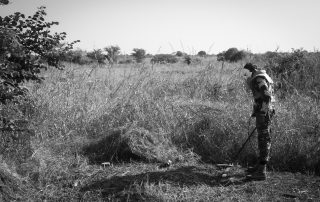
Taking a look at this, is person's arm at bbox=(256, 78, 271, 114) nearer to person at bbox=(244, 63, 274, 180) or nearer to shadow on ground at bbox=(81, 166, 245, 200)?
person at bbox=(244, 63, 274, 180)

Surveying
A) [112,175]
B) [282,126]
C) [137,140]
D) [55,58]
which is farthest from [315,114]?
[55,58]

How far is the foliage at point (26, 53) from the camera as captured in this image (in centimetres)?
317

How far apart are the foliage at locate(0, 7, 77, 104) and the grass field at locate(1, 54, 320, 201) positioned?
3.51 ft

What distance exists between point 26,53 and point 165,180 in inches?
91.5

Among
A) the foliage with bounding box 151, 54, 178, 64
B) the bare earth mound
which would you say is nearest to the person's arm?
the bare earth mound

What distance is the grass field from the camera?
401 centimetres

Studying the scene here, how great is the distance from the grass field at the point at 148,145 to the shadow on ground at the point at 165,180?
0.01 m

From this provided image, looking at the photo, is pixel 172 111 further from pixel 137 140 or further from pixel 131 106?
pixel 137 140

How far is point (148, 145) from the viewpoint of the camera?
516 cm

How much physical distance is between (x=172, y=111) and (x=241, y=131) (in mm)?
1308

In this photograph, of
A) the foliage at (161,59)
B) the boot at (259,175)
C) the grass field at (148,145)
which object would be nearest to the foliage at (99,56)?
the grass field at (148,145)

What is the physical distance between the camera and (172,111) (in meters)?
6.00

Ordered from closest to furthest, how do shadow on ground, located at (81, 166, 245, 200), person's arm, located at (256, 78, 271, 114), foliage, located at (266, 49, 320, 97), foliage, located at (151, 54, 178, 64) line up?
shadow on ground, located at (81, 166, 245, 200) < person's arm, located at (256, 78, 271, 114) < foliage, located at (266, 49, 320, 97) < foliage, located at (151, 54, 178, 64)

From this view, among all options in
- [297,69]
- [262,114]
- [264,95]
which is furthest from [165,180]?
[297,69]
